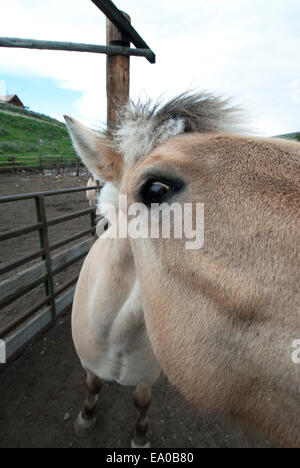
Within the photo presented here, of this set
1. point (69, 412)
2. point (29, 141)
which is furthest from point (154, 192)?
point (29, 141)

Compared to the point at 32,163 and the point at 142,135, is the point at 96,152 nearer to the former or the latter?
the point at 142,135

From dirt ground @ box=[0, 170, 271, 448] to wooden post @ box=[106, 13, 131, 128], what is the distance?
9.68 ft

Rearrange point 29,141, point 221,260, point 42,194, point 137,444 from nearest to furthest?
1. point 221,260
2. point 137,444
3. point 42,194
4. point 29,141

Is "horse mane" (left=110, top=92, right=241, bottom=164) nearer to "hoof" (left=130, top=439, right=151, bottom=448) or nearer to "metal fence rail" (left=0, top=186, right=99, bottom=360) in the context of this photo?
"metal fence rail" (left=0, top=186, right=99, bottom=360)

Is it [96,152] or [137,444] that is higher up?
[96,152]

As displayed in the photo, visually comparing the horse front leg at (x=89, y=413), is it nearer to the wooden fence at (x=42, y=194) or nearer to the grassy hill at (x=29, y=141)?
the wooden fence at (x=42, y=194)

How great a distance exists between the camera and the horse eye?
1.05 metres

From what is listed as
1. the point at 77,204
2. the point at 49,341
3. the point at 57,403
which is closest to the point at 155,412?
the point at 57,403

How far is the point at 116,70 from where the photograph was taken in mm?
→ 2801

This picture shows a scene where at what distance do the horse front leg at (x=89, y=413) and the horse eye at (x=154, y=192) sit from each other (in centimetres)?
210

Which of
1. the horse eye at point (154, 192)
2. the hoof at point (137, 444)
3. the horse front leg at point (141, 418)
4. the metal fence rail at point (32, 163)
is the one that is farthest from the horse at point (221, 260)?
the metal fence rail at point (32, 163)

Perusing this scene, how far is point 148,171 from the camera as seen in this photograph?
3.45 ft

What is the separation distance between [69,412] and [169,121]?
9.61 ft
